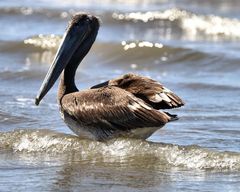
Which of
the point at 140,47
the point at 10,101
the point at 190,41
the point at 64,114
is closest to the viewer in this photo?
the point at 64,114

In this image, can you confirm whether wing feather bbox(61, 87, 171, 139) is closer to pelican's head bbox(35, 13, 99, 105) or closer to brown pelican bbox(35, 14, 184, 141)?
brown pelican bbox(35, 14, 184, 141)

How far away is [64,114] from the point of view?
878 cm

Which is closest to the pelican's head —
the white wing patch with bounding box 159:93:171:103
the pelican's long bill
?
the pelican's long bill

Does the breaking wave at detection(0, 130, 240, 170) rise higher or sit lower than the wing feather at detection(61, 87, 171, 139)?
lower

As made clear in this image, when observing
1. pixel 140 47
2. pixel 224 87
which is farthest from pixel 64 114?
pixel 140 47

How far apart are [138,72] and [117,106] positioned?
194 inches

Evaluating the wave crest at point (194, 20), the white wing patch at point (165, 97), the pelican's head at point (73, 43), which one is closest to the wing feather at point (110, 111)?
the white wing patch at point (165, 97)

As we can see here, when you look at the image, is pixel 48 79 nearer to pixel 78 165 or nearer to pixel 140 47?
pixel 78 165

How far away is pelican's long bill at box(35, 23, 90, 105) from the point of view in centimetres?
909

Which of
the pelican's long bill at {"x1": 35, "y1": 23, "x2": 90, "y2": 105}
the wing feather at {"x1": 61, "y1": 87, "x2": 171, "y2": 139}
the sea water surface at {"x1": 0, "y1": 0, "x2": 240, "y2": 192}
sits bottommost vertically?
the sea water surface at {"x1": 0, "y1": 0, "x2": 240, "y2": 192}

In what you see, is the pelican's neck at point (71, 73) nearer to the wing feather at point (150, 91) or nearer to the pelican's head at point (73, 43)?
the pelican's head at point (73, 43)

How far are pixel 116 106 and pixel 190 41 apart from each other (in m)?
7.66

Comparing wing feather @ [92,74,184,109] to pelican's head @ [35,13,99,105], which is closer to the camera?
wing feather @ [92,74,184,109]

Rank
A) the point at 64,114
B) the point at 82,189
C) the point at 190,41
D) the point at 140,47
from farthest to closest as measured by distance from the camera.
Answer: the point at 190,41 → the point at 140,47 → the point at 64,114 → the point at 82,189
